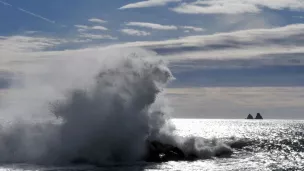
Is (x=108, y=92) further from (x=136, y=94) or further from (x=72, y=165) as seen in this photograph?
(x=72, y=165)

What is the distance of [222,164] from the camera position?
60250 millimetres

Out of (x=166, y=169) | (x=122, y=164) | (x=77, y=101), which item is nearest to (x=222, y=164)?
(x=166, y=169)

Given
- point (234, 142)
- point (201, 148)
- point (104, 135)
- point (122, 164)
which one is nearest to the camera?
point (122, 164)

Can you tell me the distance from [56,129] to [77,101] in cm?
527

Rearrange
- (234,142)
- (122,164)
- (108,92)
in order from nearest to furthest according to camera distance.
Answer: (122,164), (108,92), (234,142)

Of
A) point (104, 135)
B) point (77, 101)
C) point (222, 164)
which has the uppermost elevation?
point (77, 101)

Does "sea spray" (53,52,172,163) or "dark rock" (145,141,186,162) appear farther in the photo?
"dark rock" (145,141,186,162)

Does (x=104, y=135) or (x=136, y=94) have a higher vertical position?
(x=136, y=94)

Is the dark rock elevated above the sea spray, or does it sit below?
below

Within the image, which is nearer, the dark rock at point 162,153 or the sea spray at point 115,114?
the sea spray at point 115,114

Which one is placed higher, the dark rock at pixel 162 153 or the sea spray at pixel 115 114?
the sea spray at pixel 115 114

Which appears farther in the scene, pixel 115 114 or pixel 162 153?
pixel 162 153

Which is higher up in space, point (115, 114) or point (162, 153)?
point (115, 114)

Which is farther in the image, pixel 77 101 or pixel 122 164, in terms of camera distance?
pixel 77 101
